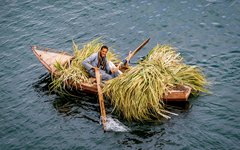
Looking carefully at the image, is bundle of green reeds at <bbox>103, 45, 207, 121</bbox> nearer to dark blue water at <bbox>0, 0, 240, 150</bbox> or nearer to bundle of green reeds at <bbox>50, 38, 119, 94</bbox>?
dark blue water at <bbox>0, 0, 240, 150</bbox>

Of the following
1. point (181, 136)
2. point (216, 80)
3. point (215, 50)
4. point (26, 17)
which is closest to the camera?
point (181, 136)

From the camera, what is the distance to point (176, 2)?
1906 centimetres

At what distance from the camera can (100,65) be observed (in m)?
13.8

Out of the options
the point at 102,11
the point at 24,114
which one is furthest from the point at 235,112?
the point at 102,11

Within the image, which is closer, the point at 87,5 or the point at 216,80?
the point at 216,80

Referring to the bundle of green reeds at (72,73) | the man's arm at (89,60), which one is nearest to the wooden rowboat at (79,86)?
the bundle of green reeds at (72,73)

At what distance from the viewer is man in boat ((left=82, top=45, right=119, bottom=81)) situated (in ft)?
44.3

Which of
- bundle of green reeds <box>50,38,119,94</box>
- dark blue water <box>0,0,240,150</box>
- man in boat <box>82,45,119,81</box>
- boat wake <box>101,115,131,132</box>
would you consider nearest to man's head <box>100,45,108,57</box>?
man in boat <box>82,45,119,81</box>

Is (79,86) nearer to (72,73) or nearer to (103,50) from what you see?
(72,73)

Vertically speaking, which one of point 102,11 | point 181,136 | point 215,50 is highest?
point 102,11

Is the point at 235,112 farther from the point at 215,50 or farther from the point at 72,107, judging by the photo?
the point at 72,107

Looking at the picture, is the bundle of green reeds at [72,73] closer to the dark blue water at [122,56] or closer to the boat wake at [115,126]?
the dark blue water at [122,56]

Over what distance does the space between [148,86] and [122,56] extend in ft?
14.9

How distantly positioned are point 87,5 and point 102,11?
1329 millimetres
